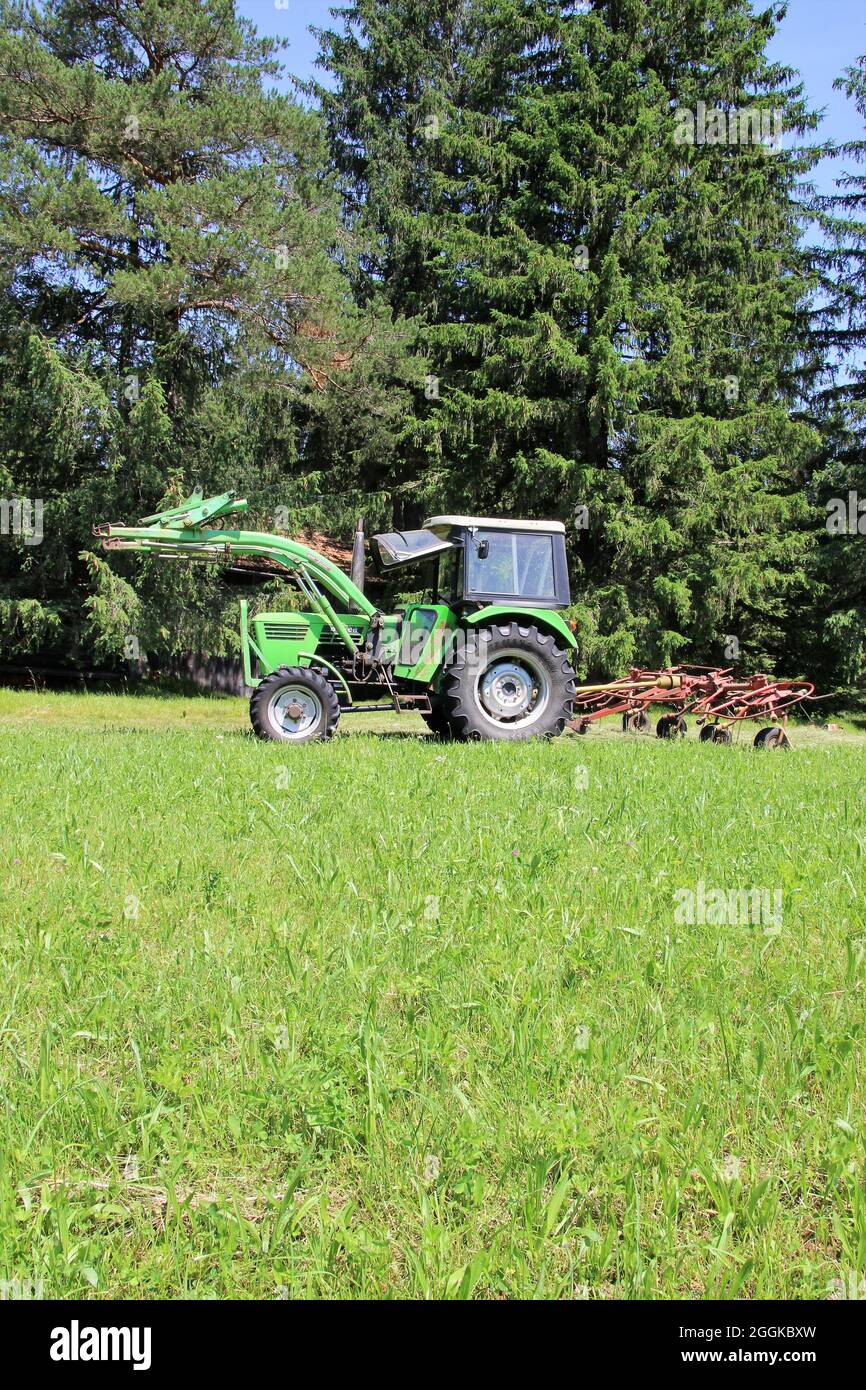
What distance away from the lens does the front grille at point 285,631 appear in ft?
34.6

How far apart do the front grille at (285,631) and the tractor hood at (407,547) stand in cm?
115

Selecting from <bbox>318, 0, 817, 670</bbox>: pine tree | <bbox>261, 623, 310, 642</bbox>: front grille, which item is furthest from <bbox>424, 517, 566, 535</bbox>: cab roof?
<bbox>318, 0, 817, 670</bbox>: pine tree

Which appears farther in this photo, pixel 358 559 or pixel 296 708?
pixel 358 559

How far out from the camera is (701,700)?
12.0 m

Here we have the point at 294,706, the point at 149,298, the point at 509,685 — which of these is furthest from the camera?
the point at 149,298

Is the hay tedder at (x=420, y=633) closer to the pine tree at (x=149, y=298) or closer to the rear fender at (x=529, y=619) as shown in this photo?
the rear fender at (x=529, y=619)

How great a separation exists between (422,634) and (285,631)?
4.86ft

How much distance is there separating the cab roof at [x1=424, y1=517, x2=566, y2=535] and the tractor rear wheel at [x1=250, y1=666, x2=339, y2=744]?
219cm

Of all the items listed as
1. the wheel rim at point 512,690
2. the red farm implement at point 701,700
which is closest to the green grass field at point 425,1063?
the wheel rim at point 512,690

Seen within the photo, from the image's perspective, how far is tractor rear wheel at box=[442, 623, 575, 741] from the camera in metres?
10.1

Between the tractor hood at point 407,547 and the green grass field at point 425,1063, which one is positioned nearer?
the green grass field at point 425,1063

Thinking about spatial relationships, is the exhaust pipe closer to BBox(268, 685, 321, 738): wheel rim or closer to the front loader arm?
the front loader arm

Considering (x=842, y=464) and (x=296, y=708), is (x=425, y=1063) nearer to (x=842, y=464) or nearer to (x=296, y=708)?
(x=296, y=708)

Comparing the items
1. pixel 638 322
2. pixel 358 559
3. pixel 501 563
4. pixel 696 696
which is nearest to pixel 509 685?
pixel 501 563
